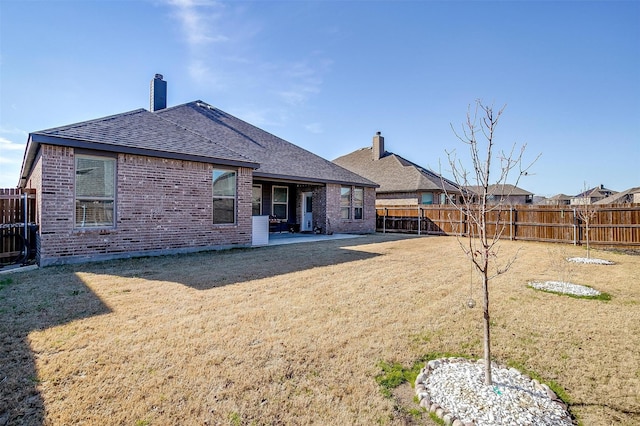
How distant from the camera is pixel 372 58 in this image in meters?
13.8

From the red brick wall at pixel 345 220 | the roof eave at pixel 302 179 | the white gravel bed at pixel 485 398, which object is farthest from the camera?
the red brick wall at pixel 345 220

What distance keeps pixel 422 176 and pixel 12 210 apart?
72.8 ft

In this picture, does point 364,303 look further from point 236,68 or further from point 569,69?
point 569,69

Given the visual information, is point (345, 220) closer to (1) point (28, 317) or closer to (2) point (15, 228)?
(2) point (15, 228)

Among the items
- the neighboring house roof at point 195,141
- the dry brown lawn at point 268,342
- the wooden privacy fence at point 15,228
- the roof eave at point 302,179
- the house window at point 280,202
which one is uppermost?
the neighboring house roof at point 195,141

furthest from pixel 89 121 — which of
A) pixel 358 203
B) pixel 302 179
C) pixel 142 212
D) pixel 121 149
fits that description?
pixel 358 203

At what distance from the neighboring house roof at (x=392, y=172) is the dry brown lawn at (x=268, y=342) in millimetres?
16213

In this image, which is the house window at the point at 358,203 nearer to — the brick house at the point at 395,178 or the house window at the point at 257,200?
the house window at the point at 257,200

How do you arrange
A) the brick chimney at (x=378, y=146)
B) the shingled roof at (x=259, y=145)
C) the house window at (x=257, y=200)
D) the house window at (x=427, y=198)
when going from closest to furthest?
the shingled roof at (x=259, y=145) < the house window at (x=257, y=200) < the house window at (x=427, y=198) < the brick chimney at (x=378, y=146)

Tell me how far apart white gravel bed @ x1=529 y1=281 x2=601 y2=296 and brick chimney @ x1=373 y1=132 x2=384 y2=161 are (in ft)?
72.5

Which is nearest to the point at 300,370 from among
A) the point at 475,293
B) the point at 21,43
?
the point at 475,293

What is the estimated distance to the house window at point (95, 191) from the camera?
784 cm

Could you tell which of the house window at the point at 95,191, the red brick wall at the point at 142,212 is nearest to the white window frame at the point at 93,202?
the house window at the point at 95,191

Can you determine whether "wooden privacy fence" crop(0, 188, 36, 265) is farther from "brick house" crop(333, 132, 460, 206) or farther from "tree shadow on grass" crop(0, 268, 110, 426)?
"brick house" crop(333, 132, 460, 206)
